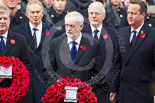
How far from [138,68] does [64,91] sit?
148cm

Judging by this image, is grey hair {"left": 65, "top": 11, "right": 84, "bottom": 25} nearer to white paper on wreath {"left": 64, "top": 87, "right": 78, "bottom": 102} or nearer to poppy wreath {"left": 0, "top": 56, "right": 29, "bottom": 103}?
poppy wreath {"left": 0, "top": 56, "right": 29, "bottom": 103}

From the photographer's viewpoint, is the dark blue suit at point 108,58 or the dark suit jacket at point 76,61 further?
the dark blue suit at point 108,58

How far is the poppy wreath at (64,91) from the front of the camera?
20.9ft

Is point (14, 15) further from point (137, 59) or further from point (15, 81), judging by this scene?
point (137, 59)

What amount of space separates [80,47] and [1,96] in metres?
1.58

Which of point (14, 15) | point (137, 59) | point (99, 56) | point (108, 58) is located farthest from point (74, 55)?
point (14, 15)

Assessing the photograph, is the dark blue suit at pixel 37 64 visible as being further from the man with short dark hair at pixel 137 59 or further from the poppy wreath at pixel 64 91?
the poppy wreath at pixel 64 91

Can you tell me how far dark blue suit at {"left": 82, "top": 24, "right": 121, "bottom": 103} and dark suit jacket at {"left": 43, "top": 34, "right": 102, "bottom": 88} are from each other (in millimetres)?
545

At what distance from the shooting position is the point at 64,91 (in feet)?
21.0

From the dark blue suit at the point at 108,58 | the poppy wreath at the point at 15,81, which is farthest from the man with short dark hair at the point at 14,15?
the poppy wreath at the point at 15,81

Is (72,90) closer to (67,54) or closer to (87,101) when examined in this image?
(87,101)

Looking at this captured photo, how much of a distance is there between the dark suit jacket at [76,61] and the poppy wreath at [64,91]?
52cm

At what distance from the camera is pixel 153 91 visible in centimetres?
663

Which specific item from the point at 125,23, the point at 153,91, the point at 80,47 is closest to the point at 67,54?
the point at 80,47
